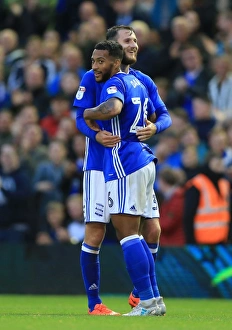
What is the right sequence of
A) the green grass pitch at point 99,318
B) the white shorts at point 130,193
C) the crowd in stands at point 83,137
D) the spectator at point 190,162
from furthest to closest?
the spectator at point 190,162
the crowd in stands at point 83,137
the white shorts at point 130,193
the green grass pitch at point 99,318

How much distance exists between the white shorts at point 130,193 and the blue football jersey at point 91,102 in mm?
551

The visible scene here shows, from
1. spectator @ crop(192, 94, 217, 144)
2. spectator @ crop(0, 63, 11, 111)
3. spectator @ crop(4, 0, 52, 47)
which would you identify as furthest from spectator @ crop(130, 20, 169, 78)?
spectator @ crop(4, 0, 52, 47)

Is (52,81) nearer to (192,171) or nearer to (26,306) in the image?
(192,171)

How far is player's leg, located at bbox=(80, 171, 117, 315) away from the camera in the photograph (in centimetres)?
845

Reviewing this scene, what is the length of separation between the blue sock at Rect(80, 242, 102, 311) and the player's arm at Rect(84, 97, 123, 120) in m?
1.33

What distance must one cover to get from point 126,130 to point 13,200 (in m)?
6.81

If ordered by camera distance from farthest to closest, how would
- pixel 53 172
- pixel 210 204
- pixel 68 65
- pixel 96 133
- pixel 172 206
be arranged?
pixel 68 65, pixel 53 172, pixel 172 206, pixel 210 204, pixel 96 133

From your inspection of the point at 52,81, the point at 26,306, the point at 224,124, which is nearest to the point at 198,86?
the point at 224,124

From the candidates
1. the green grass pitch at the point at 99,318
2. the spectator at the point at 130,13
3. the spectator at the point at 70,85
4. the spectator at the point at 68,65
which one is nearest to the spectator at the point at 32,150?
the spectator at the point at 70,85

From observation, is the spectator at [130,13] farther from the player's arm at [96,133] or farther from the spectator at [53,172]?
the player's arm at [96,133]

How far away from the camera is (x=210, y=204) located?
1310 centimetres

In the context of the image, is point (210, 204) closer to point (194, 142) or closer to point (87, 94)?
point (194, 142)

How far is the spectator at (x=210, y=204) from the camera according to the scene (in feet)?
42.9

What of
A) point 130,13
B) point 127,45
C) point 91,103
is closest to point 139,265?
point 91,103
